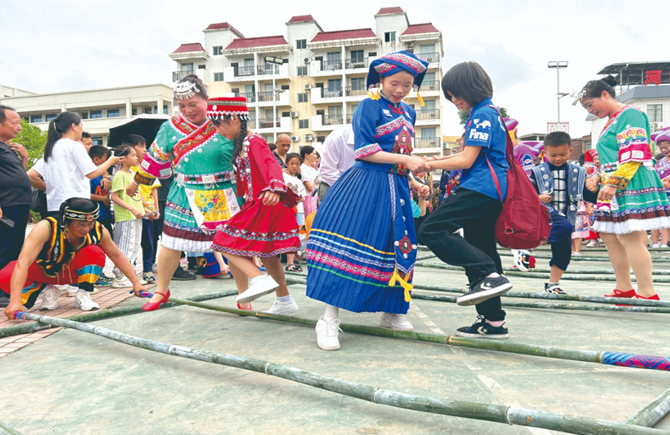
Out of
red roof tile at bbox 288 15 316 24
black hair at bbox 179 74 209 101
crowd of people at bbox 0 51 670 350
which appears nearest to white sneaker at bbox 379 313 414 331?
crowd of people at bbox 0 51 670 350

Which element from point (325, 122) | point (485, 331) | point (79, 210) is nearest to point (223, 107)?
point (79, 210)

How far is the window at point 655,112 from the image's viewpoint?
37531 millimetres

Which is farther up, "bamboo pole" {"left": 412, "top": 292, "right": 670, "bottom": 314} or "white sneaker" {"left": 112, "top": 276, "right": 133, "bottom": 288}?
"bamboo pole" {"left": 412, "top": 292, "right": 670, "bottom": 314}

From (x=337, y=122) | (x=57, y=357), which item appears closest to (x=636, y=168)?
(x=57, y=357)

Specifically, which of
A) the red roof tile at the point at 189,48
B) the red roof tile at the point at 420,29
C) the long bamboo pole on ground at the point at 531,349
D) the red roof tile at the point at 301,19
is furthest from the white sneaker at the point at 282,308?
the red roof tile at the point at 189,48

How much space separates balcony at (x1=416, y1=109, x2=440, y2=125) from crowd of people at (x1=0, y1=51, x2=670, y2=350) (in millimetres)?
36676

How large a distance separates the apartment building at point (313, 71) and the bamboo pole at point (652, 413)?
38698 mm

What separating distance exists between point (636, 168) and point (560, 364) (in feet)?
6.71

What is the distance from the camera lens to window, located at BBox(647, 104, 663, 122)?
37.5 metres

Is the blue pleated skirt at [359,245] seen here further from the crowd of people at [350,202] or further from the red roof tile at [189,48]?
the red roof tile at [189,48]

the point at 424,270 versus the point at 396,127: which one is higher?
the point at 396,127

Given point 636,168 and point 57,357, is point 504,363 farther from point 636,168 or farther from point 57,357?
point 57,357

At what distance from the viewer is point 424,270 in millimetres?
7035

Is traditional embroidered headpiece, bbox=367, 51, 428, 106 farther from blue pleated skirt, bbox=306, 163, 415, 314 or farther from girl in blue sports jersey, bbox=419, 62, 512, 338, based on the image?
blue pleated skirt, bbox=306, 163, 415, 314
